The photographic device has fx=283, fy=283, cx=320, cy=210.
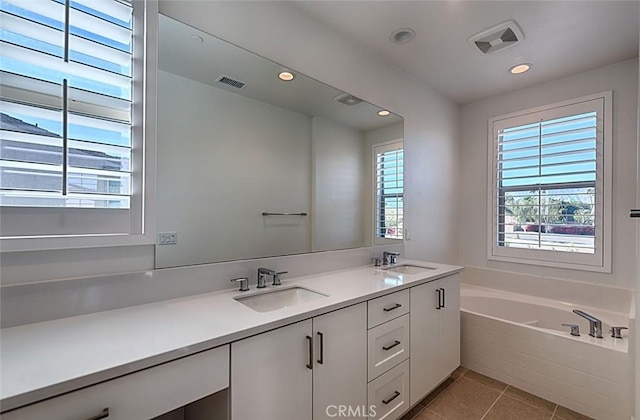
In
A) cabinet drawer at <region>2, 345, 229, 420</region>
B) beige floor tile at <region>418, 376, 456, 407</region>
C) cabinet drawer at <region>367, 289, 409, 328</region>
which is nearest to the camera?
cabinet drawer at <region>2, 345, 229, 420</region>

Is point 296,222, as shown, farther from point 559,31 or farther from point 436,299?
point 559,31

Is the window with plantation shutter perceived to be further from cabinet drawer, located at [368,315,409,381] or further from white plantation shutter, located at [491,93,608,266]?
white plantation shutter, located at [491,93,608,266]

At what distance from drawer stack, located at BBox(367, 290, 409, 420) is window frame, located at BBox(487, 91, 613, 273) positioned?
200cm

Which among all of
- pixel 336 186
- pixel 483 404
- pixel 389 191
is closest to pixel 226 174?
pixel 336 186

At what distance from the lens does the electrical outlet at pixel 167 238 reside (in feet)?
4.33

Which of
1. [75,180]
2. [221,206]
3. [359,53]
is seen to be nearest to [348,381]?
[221,206]

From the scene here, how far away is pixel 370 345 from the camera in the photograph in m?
1.49

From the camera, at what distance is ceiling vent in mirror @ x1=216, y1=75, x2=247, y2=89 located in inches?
61.6

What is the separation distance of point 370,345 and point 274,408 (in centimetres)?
60

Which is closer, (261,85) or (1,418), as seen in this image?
(1,418)

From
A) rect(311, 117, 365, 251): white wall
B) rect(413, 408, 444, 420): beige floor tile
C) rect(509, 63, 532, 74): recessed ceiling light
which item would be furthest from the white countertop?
rect(509, 63, 532, 74): recessed ceiling light

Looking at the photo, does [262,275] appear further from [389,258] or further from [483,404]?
[483,404]

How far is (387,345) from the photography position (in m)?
1.59

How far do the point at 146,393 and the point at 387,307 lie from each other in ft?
3.83
